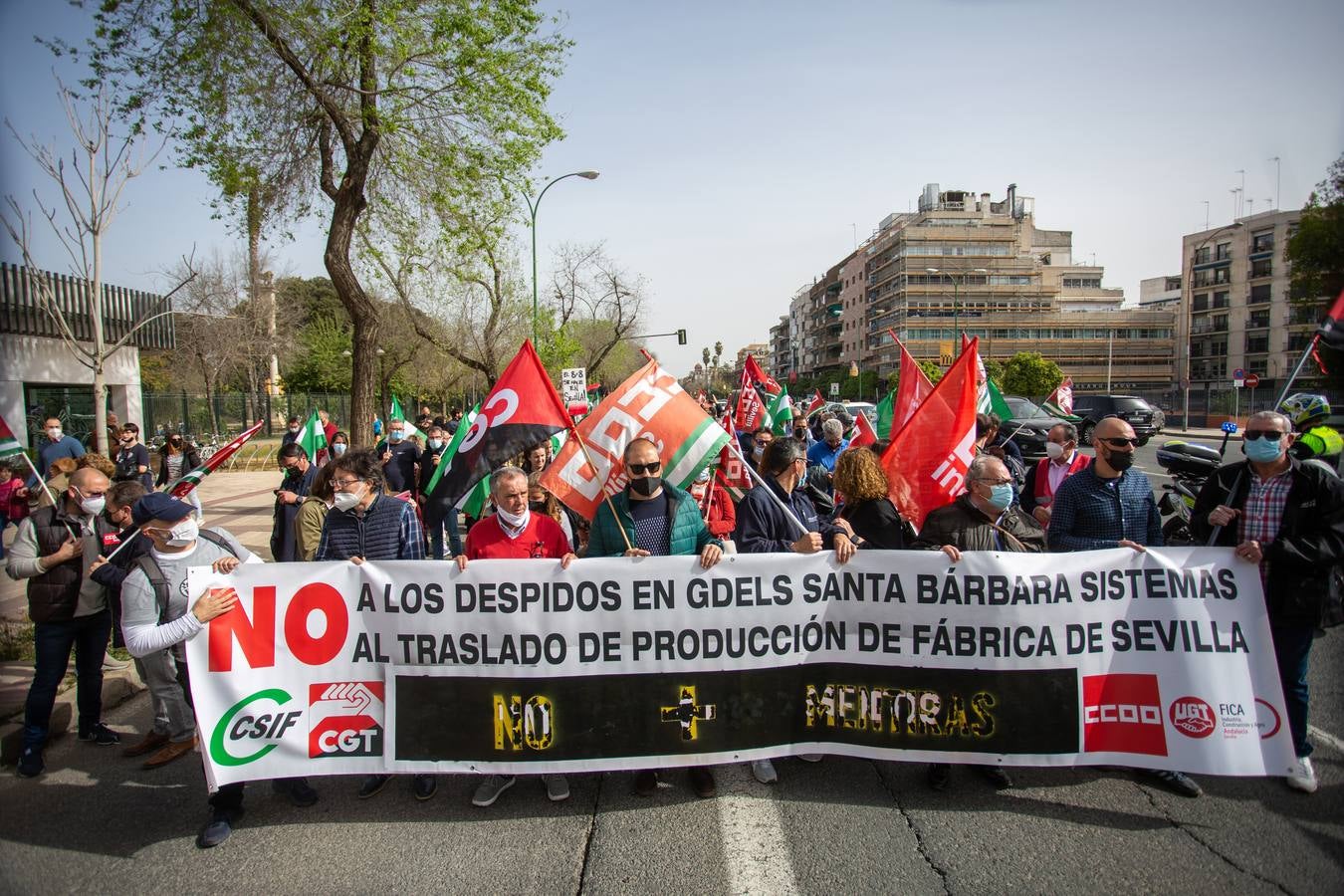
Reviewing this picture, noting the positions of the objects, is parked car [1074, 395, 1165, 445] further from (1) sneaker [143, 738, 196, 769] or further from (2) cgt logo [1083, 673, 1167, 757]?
(1) sneaker [143, 738, 196, 769]

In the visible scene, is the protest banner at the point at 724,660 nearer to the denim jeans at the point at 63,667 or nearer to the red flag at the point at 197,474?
the red flag at the point at 197,474

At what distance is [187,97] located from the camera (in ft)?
37.0

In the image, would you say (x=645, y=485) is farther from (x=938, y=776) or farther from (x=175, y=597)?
(x=175, y=597)

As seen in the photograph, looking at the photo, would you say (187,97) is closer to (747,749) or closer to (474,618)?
(474,618)

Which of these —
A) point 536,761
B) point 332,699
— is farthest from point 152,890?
point 536,761

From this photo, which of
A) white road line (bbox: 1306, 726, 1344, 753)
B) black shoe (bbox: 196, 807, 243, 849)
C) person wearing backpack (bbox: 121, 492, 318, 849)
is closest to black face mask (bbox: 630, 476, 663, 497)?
person wearing backpack (bbox: 121, 492, 318, 849)

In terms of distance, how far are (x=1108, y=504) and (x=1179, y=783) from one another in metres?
1.44

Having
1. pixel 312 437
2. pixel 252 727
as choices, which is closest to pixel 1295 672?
pixel 252 727

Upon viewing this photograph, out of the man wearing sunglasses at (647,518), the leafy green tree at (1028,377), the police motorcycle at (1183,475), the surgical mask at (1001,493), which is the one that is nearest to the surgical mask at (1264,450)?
the surgical mask at (1001,493)

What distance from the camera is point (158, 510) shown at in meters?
3.73

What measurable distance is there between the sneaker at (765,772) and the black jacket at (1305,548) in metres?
2.60

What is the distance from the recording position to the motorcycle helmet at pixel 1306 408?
629cm

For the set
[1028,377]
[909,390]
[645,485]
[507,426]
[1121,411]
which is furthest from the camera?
[1028,377]

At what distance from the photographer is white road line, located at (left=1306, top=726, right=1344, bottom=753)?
4117mm
